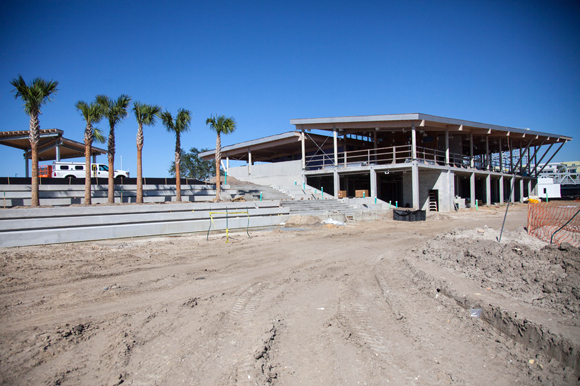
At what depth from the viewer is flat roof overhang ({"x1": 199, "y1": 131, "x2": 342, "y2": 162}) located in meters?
30.1

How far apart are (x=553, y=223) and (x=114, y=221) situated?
53.6 ft

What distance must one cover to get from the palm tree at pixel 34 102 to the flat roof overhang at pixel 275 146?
1923 centimetres

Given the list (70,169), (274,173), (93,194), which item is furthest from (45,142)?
(274,173)

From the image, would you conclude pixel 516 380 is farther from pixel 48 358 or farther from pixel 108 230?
pixel 108 230

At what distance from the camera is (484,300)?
4.51 meters

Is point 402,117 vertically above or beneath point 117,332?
above

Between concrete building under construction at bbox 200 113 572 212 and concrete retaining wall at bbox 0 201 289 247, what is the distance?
38.6 ft

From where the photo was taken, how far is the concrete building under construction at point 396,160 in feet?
84.4

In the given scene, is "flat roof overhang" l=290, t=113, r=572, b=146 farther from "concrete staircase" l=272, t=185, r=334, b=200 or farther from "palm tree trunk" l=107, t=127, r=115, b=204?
"palm tree trunk" l=107, t=127, r=115, b=204

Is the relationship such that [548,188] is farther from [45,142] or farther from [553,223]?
[45,142]

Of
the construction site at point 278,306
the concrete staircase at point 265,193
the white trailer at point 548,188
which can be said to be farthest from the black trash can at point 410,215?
the white trailer at point 548,188

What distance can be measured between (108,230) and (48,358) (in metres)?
9.20

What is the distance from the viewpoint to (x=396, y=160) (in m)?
31.5

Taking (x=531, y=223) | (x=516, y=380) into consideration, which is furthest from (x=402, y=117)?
(x=516, y=380)
